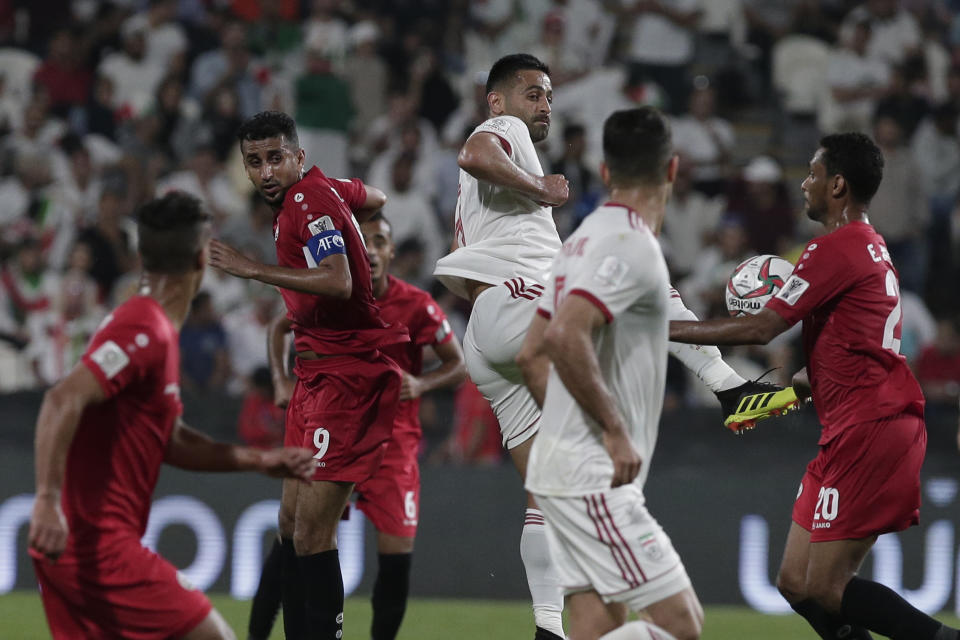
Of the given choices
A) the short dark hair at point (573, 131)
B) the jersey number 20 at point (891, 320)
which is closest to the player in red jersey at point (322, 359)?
the jersey number 20 at point (891, 320)

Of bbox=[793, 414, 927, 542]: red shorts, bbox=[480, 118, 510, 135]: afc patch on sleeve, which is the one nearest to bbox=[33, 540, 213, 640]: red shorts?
bbox=[480, 118, 510, 135]: afc patch on sleeve

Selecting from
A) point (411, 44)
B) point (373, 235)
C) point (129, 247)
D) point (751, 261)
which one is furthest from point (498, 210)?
point (411, 44)

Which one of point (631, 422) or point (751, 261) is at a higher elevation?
point (751, 261)

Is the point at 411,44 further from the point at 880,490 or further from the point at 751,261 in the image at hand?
the point at 880,490

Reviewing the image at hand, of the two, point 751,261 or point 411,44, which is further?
point 411,44

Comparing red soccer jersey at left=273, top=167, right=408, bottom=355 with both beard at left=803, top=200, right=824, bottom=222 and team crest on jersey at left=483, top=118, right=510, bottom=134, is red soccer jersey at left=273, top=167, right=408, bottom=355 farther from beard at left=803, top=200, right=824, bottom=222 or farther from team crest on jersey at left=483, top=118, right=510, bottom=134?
beard at left=803, top=200, right=824, bottom=222

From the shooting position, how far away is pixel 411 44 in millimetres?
15258

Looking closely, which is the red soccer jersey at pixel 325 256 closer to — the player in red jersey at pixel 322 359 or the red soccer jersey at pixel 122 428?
the player in red jersey at pixel 322 359

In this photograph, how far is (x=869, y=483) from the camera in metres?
5.73

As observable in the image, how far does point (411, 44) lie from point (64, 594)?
11496 millimetres

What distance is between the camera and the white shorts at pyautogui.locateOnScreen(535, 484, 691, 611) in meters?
4.49

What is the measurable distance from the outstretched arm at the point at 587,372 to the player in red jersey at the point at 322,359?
1.79m

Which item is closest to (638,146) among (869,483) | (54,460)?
(869,483)

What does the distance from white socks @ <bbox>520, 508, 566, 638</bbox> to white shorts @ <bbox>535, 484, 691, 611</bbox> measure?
5.36 feet
